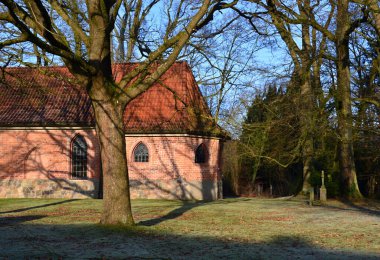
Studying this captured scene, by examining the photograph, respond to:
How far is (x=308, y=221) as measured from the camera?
15.8m

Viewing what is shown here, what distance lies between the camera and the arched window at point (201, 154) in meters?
28.4

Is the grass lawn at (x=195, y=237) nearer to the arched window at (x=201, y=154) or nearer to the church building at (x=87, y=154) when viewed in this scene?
the church building at (x=87, y=154)

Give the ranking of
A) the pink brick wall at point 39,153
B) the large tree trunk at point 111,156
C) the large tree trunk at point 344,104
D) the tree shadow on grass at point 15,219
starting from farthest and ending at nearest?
the pink brick wall at point 39,153
the large tree trunk at point 344,104
the tree shadow on grass at point 15,219
the large tree trunk at point 111,156

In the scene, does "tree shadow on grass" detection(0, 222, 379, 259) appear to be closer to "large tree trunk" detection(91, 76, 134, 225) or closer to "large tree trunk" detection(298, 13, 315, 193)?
"large tree trunk" detection(91, 76, 134, 225)

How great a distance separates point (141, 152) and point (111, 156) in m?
15.4

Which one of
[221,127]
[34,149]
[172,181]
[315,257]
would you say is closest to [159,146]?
[172,181]

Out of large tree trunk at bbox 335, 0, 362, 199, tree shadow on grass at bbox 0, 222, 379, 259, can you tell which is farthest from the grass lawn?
large tree trunk at bbox 335, 0, 362, 199

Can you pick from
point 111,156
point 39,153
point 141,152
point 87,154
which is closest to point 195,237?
point 111,156

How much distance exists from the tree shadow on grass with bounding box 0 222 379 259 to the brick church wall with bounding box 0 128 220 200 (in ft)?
48.5

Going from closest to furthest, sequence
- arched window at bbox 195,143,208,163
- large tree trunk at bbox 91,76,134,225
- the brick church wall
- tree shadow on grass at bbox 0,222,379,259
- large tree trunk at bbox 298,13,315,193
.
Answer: tree shadow on grass at bbox 0,222,379,259 < large tree trunk at bbox 91,76,134,225 < large tree trunk at bbox 298,13,315,193 < the brick church wall < arched window at bbox 195,143,208,163

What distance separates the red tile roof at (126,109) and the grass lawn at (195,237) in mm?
11070

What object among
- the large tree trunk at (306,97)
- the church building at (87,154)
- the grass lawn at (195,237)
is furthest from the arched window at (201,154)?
the grass lawn at (195,237)

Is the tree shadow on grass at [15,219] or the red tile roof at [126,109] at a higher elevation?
the red tile roof at [126,109]

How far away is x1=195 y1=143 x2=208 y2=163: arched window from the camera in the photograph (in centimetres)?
2837
